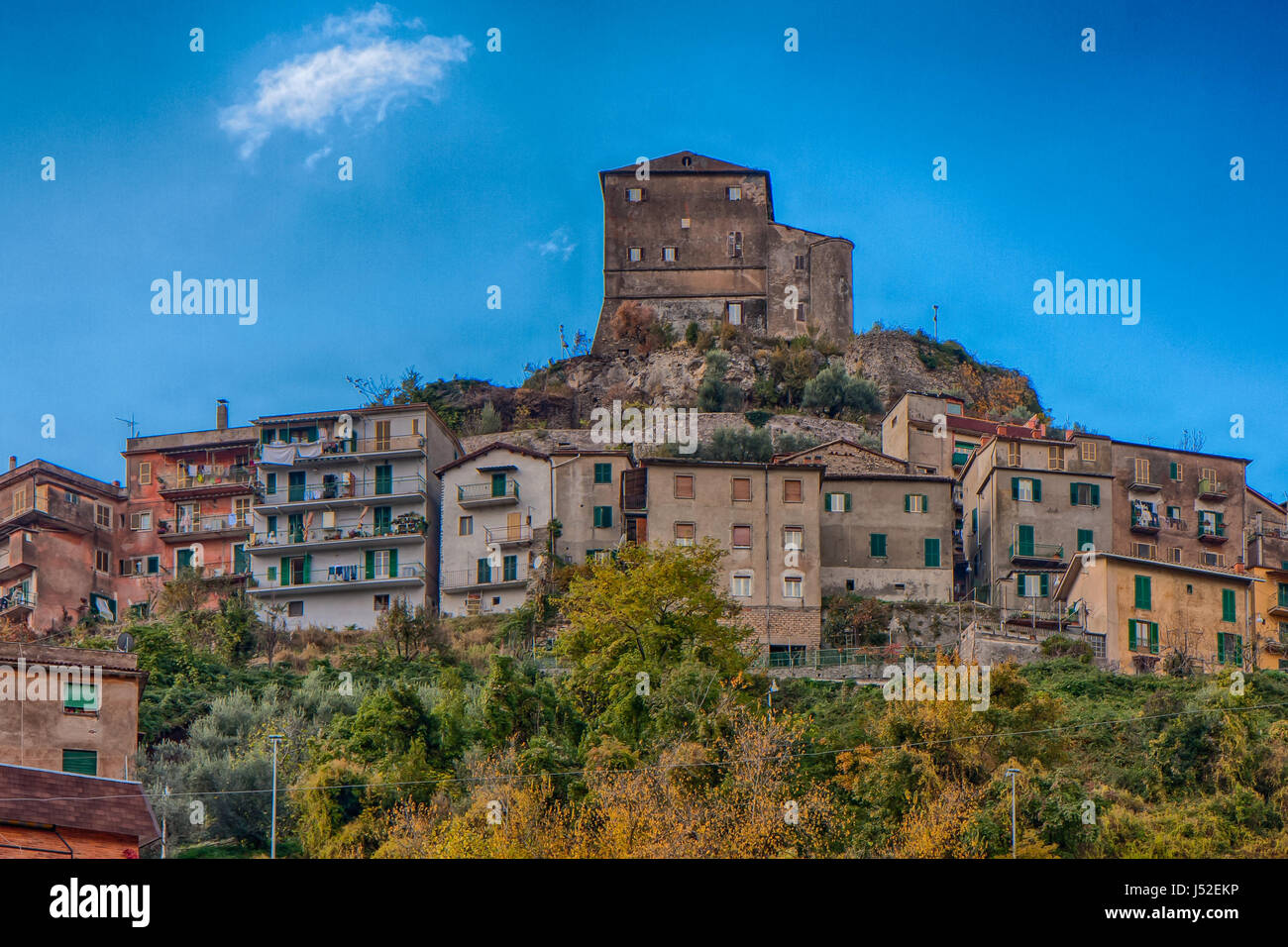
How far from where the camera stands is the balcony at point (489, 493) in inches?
2667

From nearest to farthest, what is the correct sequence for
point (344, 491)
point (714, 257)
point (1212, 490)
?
point (1212, 490), point (344, 491), point (714, 257)

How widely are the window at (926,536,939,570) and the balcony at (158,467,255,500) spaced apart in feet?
91.0

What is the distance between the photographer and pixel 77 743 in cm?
4303

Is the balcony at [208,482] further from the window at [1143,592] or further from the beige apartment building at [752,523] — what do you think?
the window at [1143,592]

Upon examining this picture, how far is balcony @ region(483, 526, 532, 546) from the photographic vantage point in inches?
2628

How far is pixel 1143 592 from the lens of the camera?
56000 millimetres

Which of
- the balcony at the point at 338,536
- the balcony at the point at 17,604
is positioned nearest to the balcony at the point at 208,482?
the balcony at the point at 338,536

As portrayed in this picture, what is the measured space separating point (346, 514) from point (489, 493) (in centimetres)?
751

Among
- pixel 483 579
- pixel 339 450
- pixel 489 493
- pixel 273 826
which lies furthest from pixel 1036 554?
pixel 273 826

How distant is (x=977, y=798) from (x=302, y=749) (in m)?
16.6

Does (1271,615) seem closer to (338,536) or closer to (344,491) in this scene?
(338,536)
